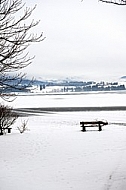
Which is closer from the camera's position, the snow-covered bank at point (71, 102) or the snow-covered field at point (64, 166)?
the snow-covered field at point (64, 166)

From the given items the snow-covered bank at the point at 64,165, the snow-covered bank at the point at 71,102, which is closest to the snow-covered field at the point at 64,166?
the snow-covered bank at the point at 64,165

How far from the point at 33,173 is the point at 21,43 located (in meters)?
4.12

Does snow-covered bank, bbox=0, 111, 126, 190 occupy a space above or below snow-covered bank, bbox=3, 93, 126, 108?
below

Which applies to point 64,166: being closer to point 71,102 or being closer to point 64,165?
point 64,165

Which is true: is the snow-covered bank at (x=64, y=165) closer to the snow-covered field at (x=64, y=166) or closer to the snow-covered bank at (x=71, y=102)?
the snow-covered field at (x=64, y=166)

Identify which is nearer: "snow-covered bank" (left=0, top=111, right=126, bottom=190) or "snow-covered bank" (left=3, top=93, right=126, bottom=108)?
"snow-covered bank" (left=0, top=111, right=126, bottom=190)

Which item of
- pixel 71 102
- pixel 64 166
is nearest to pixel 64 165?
pixel 64 166

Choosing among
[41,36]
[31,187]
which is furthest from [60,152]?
[41,36]

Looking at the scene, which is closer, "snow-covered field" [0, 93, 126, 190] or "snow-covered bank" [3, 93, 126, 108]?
"snow-covered field" [0, 93, 126, 190]

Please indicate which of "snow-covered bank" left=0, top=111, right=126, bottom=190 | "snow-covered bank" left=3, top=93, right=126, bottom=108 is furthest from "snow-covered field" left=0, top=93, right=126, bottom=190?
"snow-covered bank" left=3, top=93, right=126, bottom=108

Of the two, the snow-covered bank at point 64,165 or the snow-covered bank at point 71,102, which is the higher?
the snow-covered bank at point 71,102

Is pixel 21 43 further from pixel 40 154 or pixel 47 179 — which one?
pixel 40 154

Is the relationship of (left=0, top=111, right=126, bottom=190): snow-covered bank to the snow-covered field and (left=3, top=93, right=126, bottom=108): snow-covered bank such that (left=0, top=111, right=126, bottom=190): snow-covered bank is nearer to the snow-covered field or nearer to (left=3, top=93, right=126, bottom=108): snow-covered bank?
the snow-covered field

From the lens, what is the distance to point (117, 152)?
12266 mm
